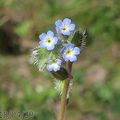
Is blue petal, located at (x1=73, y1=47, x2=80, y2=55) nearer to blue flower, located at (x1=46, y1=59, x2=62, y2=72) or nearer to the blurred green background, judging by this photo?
blue flower, located at (x1=46, y1=59, x2=62, y2=72)

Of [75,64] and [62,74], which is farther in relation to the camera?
[75,64]

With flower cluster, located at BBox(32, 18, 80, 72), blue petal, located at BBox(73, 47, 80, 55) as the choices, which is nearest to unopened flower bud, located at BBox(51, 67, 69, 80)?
flower cluster, located at BBox(32, 18, 80, 72)

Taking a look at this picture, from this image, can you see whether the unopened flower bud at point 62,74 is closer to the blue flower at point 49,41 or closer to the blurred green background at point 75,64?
the blue flower at point 49,41

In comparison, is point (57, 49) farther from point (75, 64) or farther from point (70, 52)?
point (75, 64)

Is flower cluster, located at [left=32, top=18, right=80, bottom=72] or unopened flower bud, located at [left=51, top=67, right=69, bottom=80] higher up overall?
flower cluster, located at [left=32, top=18, right=80, bottom=72]

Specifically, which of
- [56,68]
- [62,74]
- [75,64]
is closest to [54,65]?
[56,68]

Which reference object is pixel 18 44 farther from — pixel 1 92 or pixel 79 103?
pixel 79 103

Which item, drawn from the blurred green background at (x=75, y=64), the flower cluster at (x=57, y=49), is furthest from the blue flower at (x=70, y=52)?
the blurred green background at (x=75, y=64)

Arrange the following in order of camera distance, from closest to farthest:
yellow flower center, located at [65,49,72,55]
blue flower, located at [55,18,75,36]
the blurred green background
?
yellow flower center, located at [65,49,72,55] < blue flower, located at [55,18,75,36] < the blurred green background
